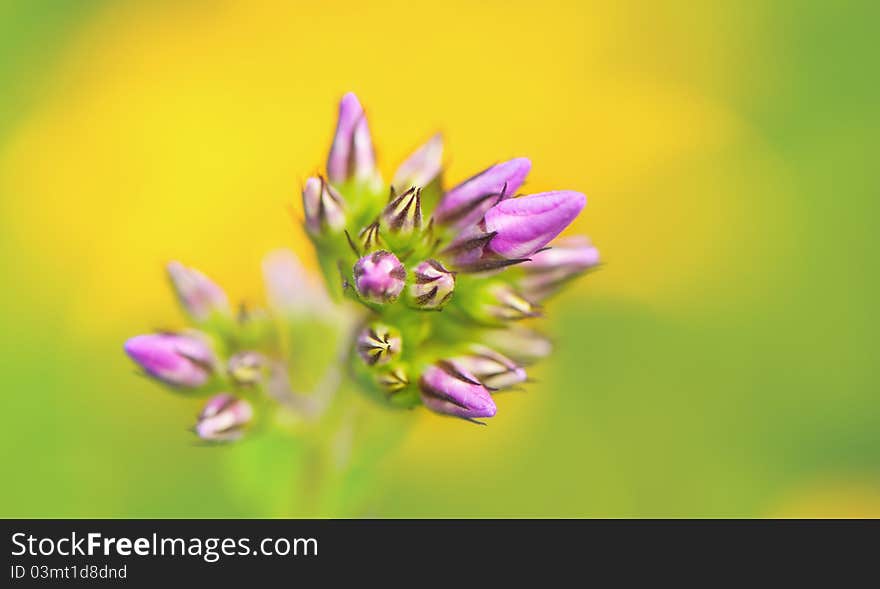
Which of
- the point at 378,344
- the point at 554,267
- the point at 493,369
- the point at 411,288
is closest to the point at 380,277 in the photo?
the point at 411,288

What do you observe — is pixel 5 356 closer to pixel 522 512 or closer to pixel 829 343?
pixel 522 512

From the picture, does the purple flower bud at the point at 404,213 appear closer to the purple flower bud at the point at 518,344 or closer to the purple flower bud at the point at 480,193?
the purple flower bud at the point at 480,193

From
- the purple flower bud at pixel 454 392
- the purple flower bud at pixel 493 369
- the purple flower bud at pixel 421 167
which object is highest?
the purple flower bud at pixel 421 167

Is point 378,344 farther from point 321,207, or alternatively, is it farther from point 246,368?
point 246,368

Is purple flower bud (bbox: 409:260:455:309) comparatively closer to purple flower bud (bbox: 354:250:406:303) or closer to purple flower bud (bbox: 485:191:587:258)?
purple flower bud (bbox: 354:250:406:303)

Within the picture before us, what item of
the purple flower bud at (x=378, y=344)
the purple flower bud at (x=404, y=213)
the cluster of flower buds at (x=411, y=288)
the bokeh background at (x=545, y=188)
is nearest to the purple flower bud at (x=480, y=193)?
the cluster of flower buds at (x=411, y=288)

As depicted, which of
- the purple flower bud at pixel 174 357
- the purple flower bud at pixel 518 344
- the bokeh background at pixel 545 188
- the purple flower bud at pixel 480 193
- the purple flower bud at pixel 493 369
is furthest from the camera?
the bokeh background at pixel 545 188
